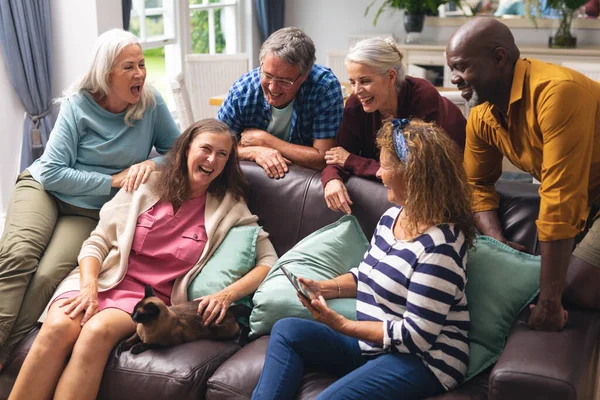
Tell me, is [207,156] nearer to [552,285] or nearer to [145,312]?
[145,312]

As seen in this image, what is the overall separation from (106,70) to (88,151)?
319 millimetres

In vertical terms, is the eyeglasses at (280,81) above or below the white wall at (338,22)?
above

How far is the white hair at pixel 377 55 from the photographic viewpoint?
8.38 feet

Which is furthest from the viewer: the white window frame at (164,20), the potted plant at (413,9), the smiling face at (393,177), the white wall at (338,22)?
the white wall at (338,22)

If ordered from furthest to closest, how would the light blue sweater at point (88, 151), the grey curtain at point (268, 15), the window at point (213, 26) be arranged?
1. the grey curtain at point (268, 15)
2. the window at point (213, 26)
3. the light blue sweater at point (88, 151)

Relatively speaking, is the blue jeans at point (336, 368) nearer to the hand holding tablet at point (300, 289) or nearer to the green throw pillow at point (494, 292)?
the hand holding tablet at point (300, 289)

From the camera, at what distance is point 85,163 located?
283 cm

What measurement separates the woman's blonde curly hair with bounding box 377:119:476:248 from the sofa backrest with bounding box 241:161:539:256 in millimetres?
482

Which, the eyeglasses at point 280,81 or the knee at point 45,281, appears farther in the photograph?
the eyeglasses at point 280,81

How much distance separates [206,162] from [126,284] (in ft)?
1.67

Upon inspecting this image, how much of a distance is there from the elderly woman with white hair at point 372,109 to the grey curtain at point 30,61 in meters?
2.04

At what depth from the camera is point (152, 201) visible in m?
2.66

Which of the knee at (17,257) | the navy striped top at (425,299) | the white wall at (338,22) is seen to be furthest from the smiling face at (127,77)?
the white wall at (338,22)

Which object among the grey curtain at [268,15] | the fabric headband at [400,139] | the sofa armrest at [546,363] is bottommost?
the sofa armrest at [546,363]
